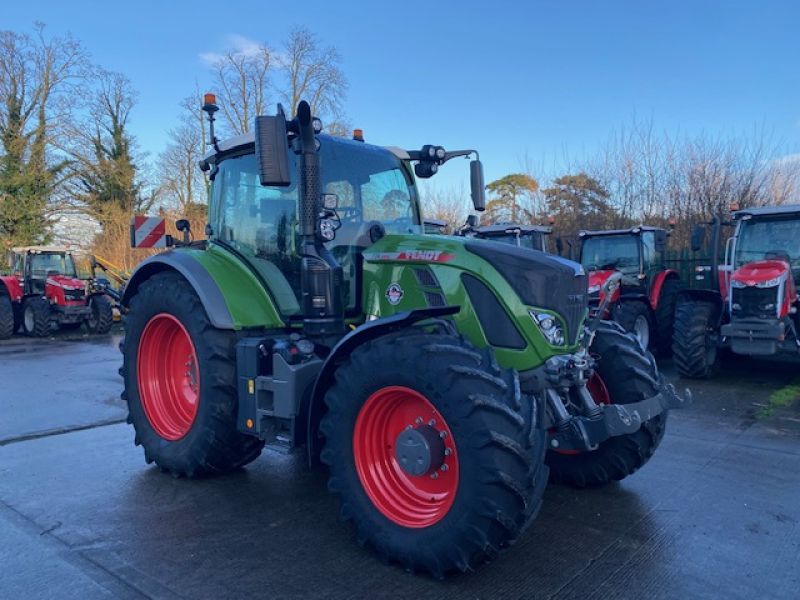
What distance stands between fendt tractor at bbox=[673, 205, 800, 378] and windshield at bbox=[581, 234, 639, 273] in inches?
68.7

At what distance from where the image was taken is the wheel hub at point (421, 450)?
3027mm

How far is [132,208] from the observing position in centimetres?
2808

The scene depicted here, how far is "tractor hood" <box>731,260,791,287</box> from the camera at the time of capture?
297 inches

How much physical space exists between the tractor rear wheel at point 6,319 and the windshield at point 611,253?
1209 centimetres

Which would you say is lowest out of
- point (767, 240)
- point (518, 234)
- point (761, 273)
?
point (761, 273)

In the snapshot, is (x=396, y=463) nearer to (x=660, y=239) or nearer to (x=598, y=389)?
(x=598, y=389)

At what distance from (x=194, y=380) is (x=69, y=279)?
1161 centimetres

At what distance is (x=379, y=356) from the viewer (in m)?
3.10

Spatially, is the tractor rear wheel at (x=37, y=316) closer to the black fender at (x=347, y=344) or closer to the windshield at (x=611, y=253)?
the windshield at (x=611, y=253)

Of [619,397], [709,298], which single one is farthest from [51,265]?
[619,397]

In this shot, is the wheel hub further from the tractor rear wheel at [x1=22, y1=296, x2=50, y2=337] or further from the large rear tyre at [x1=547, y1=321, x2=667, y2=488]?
the tractor rear wheel at [x1=22, y1=296, x2=50, y2=337]

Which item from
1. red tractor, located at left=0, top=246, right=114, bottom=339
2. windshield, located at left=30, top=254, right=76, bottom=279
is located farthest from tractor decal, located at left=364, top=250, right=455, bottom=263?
windshield, located at left=30, top=254, right=76, bottom=279

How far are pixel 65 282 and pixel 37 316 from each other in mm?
974

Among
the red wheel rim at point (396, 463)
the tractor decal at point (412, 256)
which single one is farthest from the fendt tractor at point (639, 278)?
the red wheel rim at point (396, 463)
